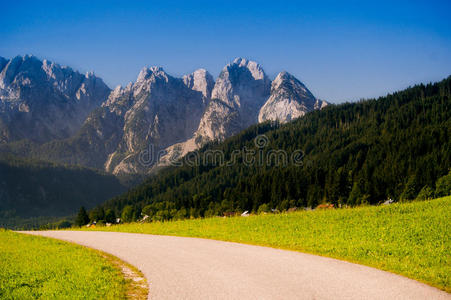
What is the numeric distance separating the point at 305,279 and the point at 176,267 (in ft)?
20.5

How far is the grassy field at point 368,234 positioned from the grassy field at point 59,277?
11352 mm

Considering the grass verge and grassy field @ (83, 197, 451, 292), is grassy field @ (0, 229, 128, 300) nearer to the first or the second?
the grass verge

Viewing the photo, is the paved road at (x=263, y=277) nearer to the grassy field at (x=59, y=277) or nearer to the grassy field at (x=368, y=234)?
the grassy field at (x=59, y=277)

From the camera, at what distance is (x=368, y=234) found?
24016mm

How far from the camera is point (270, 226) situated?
3198 cm

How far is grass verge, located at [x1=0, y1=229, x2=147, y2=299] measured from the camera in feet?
42.8

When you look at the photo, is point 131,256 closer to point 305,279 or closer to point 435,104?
point 305,279

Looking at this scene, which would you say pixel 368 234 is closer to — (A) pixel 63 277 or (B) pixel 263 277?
(B) pixel 263 277

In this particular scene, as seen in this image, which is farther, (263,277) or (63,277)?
(63,277)

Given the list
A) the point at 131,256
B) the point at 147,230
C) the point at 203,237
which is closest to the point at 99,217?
the point at 147,230

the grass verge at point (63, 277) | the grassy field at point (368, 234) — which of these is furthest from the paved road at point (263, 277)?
the grassy field at point (368, 234)

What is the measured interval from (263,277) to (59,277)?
8415mm

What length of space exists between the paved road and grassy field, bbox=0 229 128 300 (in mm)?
1522

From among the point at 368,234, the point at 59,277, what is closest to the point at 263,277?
the point at 59,277
